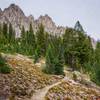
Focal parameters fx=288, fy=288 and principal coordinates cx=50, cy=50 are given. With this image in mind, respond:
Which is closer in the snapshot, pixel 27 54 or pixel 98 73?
pixel 98 73

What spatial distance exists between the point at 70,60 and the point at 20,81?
45.7 metres

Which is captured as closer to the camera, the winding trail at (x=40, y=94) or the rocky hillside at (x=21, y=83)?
the rocky hillside at (x=21, y=83)

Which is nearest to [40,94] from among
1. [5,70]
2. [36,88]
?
[36,88]

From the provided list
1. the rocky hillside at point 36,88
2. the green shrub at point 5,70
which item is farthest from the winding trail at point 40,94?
the green shrub at point 5,70

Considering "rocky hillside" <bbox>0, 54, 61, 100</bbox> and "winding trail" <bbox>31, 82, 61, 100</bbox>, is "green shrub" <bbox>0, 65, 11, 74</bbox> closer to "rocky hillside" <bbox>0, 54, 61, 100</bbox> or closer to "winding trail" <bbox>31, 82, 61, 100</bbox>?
"rocky hillside" <bbox>0, 54, 61, 100</bbox>

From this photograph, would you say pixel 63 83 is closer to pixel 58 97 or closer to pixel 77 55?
pixel 58 97

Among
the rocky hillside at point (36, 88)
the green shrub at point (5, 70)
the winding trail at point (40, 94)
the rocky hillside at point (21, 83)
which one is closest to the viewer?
the rocky hillside at point (21, 83)

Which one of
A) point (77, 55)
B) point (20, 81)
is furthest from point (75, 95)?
point (77, 55)

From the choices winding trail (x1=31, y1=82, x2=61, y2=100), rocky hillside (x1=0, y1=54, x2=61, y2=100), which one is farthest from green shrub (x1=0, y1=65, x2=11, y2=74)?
winding trail (x1=31, y1=82, x2=61, y2=100)

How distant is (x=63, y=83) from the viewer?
53.2m

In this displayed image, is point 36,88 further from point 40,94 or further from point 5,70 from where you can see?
point 5,70

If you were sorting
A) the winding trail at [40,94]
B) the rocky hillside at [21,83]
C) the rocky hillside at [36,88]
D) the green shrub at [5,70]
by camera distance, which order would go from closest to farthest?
the rocky hillside at [21,83]
the rocky hillside at [36,88]
the winding trail at [40,94]
the green shrub at [5,70]

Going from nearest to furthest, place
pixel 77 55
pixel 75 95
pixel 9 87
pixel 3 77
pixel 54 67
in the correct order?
1. pixel 9 87
2. pixel 3 77
3. pixel 75 95
4. pixel 54 67
5. pixel 77 55

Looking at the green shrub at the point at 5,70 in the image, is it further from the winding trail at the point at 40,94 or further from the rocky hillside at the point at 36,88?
the winding trail at the point at 40,94
